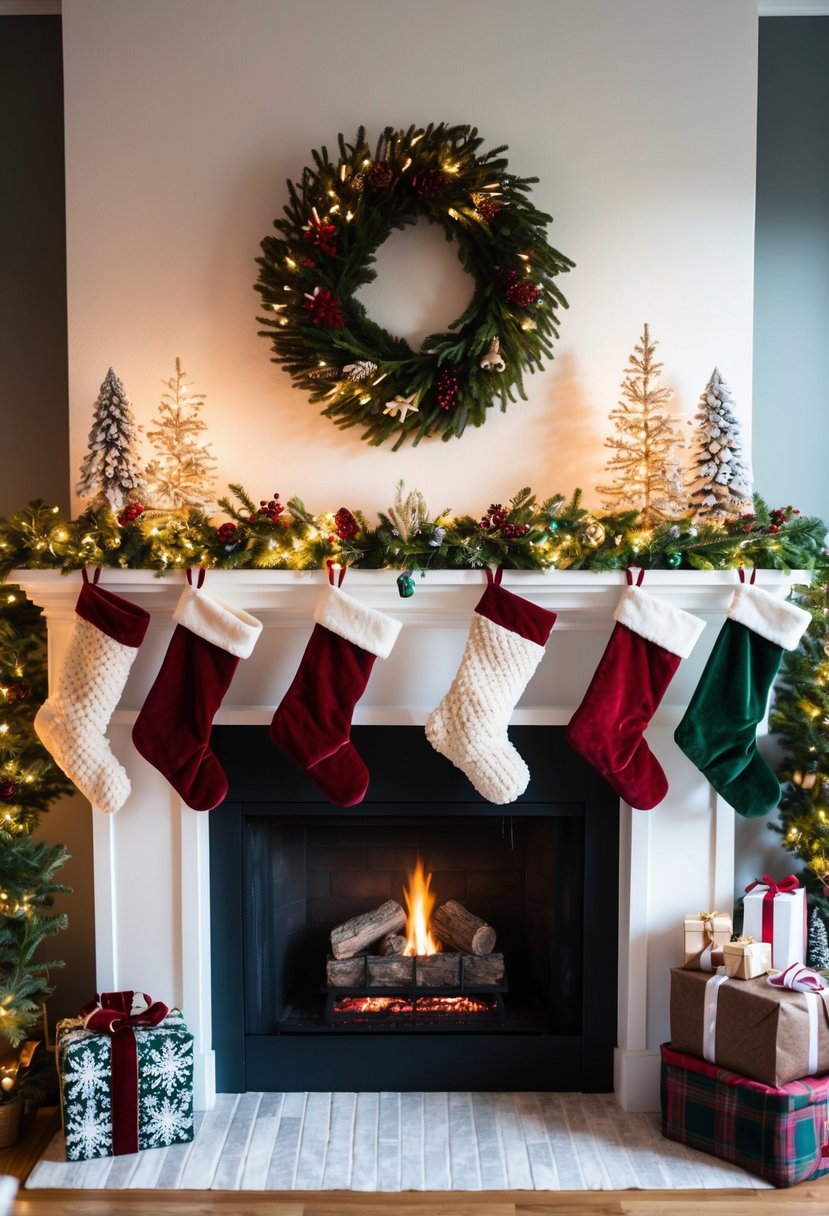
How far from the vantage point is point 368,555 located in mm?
2195

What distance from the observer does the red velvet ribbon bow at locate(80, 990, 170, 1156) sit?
2145 mm

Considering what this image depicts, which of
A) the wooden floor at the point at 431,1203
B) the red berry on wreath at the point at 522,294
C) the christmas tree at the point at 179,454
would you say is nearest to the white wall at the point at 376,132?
the christmas tree at the point at 179,454

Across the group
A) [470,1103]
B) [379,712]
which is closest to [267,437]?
[379,712]

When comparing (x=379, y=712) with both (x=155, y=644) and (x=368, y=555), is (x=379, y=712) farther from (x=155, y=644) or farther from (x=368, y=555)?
(x=155, y=644)

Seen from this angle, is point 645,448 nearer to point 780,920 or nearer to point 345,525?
point 345,525

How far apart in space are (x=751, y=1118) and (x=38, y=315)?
270cm

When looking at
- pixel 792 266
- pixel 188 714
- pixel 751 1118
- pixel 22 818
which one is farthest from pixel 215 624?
pixel 792 266

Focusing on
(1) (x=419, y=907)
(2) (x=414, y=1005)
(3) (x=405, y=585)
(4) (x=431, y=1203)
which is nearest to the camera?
(4) (x=431, y=1203)

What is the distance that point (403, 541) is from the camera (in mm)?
2156

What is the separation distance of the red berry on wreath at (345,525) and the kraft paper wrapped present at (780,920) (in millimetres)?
1335

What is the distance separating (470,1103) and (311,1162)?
1.47 ft

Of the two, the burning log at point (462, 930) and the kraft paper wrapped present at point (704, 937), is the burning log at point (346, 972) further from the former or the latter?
the kraft paper wrapped present at point (704, 937)

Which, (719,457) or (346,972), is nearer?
(719,457)

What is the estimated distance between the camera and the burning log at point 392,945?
8.28ft
